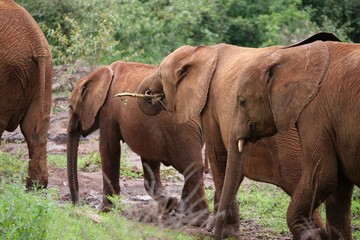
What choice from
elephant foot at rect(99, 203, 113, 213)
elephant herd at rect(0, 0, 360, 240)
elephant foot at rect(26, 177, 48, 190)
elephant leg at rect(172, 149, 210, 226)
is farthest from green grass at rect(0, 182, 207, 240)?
elephant foot at rect(99, 203, 113, 213)

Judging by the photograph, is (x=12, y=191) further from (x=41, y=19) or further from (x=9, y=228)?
(x=41, y=19)

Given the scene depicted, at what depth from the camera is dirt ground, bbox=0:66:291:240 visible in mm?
9172

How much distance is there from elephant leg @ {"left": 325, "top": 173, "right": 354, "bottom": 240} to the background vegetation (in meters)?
9.49

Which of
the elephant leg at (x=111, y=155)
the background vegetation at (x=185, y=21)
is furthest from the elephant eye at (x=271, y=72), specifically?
the background vegetation at (x=185, y=21)

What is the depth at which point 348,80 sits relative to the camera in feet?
22.3

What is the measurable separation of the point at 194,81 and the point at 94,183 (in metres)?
3.54

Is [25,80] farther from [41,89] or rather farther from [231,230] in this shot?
[231,230]

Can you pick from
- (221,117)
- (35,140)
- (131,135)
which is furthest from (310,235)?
(131,135)

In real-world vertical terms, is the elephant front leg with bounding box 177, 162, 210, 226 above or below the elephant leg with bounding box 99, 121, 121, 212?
above

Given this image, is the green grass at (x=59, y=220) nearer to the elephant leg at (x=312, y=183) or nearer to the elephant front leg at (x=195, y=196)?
the elephant front leg at (x=195, y=196)

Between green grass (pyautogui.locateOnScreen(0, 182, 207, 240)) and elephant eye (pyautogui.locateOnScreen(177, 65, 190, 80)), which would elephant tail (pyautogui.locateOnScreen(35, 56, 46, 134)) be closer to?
→ elephant eye (pyautogui.locateOnScreen(177, 65, 190, 80))

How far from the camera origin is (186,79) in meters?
9.13

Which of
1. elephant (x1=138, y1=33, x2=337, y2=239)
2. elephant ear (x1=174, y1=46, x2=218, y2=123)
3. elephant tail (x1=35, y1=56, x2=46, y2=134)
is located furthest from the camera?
elephant tail (x1=35, y1=56, x2=46, y2=134)

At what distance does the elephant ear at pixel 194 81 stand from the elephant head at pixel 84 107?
5.79 ft
